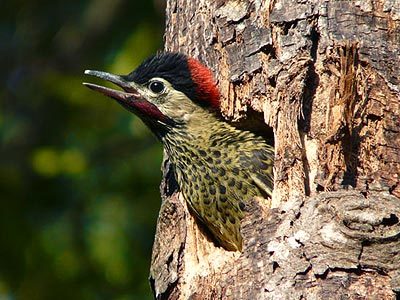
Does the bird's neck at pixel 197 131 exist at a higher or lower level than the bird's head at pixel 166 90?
lower

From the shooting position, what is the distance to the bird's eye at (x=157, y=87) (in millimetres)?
5512

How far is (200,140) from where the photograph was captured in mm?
5527

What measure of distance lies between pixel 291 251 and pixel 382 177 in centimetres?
57

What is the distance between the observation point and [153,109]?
5594 mm

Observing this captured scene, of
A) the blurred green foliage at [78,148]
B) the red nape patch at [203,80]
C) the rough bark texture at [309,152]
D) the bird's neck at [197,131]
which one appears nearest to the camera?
the rough bark texture at [309,152]

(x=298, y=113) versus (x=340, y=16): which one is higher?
(x=340, y=16)

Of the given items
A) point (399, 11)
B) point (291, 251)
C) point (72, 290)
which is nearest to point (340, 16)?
point (399, 11)

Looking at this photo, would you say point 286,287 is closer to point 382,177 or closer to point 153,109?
point 382,177

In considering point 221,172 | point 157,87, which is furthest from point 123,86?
point 221,172

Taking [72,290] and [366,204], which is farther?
[72,290]

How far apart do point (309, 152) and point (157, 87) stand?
1276 millimetres

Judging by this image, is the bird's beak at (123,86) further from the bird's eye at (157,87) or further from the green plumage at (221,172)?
the green plumage at (221,172)

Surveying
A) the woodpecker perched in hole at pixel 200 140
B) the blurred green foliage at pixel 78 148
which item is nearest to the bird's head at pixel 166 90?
the woodpecker perched in hole at pixel 200 140

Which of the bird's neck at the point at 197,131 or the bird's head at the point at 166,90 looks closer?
the bird's head at the point at 166,90
